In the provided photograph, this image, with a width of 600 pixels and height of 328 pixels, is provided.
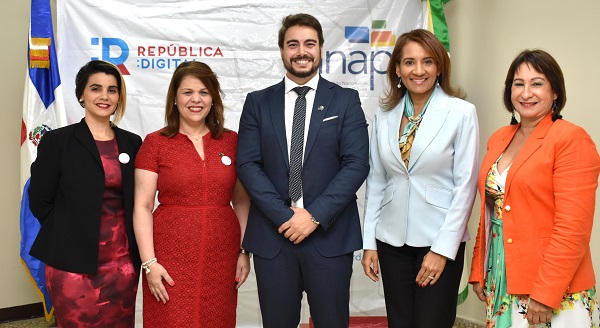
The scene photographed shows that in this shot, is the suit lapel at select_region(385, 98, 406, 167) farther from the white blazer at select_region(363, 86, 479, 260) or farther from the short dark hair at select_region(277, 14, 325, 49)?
the short dark hair at select_region(277, 14, 325, 49)

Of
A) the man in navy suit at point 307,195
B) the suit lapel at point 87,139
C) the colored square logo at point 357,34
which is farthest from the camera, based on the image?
the colored square logo at point 357,34

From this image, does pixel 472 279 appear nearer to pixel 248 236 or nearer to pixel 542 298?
pixel 542 298

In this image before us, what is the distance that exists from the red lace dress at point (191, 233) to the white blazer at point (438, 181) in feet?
2.27

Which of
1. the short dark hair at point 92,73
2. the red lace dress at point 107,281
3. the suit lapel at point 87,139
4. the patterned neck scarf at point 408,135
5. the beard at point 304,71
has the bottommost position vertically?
the red lace dress at point 107,281

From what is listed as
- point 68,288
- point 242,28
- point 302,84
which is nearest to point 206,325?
point 68,288

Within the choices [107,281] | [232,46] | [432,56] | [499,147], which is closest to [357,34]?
[232,46]

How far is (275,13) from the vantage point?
4.08 metres

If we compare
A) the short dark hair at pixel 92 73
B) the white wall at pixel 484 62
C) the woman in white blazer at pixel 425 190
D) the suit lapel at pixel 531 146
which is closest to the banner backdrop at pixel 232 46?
the white wall at pixel 484 62

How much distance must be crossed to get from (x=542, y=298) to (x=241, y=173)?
121 cm

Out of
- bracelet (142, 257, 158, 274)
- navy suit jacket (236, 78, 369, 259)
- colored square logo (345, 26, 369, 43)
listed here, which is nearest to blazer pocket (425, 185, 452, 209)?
navy suit jacket (236, 78, 369, 259)

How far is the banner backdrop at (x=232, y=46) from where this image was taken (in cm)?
396

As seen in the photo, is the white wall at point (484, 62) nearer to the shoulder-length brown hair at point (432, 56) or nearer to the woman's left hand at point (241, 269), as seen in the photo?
the shoulder-length brown hair at point (432, 56)

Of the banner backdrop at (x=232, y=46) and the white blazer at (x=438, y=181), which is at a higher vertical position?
the banner backdrop at (x=232, y=46)

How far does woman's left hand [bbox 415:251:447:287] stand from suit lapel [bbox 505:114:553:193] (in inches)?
15.3
